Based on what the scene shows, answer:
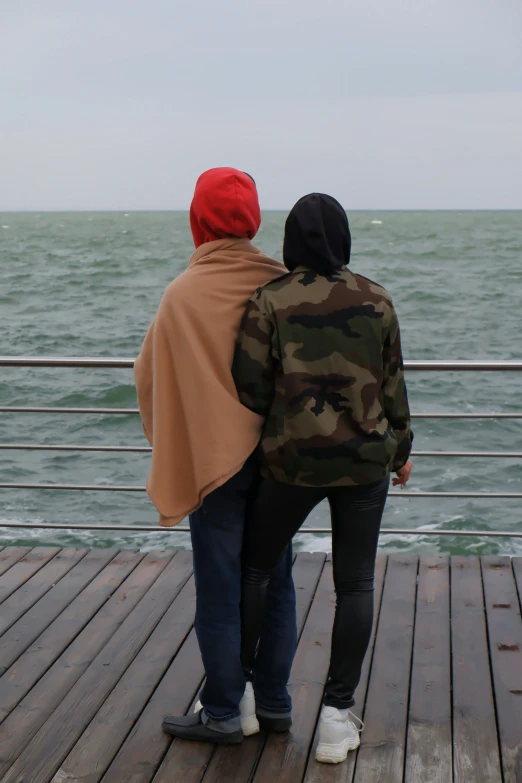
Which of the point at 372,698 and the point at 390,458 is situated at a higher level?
the point at 390,458

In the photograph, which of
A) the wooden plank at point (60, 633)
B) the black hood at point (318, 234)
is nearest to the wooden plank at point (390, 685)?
the wooden plank at point (60, 633)

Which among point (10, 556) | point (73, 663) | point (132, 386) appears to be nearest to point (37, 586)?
point (10, 556)

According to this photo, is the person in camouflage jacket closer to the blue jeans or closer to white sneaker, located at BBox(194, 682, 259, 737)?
the blue jeans

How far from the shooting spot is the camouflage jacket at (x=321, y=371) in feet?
6.62

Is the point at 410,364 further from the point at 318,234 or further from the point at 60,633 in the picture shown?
the point at 60,633

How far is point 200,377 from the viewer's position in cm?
211

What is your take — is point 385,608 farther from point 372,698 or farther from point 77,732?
point 77,732

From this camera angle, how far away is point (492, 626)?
3195mm

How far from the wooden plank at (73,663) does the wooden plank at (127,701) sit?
0.14 meters

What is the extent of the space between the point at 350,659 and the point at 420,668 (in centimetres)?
65

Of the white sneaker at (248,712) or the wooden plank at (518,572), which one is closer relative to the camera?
the white sneaker at (248,712)

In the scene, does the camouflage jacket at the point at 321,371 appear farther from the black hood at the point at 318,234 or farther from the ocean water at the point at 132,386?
the ocean water at the point at 132,386

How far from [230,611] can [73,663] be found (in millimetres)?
861

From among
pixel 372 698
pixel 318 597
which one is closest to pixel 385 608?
pixel 318 597
